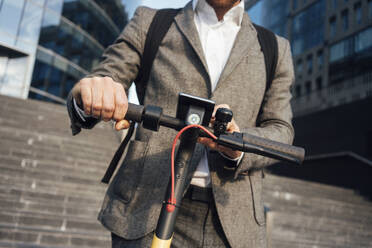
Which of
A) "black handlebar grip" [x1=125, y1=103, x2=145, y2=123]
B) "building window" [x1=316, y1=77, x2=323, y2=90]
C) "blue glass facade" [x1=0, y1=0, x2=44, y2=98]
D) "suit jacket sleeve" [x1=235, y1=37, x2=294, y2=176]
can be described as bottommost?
"black handlebar grip" [x1=125, y1=103, x2=145, y2=123]

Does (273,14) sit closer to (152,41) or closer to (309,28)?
(309,28)

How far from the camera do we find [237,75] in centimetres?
144

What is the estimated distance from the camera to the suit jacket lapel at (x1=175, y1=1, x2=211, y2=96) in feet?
4.58

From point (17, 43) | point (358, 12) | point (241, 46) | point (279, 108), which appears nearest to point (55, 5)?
point (17, 43)

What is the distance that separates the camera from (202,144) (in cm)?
127

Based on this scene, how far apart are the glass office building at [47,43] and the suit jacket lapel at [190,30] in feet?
66.4

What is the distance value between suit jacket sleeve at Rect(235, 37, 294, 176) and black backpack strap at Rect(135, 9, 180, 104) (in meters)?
0.54

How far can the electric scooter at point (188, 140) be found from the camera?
2.76 ft

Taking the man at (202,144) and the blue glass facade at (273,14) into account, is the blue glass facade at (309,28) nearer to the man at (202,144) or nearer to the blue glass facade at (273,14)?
the blue glass facade at (273,14)

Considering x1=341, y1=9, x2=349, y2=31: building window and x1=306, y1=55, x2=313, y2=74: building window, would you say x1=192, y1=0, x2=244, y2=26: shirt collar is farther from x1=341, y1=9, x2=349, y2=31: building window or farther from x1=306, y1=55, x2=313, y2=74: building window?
x1=306, y1=55, x2=313, y2=74: building window

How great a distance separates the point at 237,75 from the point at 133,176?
1.99 ft

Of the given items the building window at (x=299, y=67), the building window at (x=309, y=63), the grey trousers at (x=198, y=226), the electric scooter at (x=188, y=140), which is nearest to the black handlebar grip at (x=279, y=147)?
the electric scooter at (x=188, y=140)

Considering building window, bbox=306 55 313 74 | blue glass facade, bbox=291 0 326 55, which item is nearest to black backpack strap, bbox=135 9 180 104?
blue glass facade, bbox=291 0 326 55

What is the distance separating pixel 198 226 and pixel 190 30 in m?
0.83
